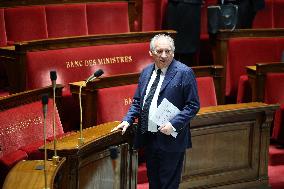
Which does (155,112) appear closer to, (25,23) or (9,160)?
(9,160)

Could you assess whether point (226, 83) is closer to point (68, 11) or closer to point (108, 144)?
point (68, 11)

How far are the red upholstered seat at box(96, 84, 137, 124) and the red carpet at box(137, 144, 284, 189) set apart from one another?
101 mm

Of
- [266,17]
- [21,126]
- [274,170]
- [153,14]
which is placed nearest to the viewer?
[21,126]

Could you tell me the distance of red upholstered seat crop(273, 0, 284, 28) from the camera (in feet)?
4.90

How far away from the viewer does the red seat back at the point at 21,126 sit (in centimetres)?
84

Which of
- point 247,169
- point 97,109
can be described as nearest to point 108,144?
point 97,109

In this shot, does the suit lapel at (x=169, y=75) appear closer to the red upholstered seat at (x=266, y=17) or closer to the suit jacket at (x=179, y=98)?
the suit jacket at (x=179, y=98)

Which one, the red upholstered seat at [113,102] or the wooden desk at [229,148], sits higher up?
the red upholstered seat at [113,102]

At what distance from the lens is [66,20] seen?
4.08 feet

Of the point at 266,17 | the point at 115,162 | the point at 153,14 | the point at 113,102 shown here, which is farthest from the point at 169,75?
the point at 266,17

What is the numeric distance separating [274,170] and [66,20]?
0.55 metres

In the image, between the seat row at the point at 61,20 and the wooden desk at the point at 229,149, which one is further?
the seat row at the point at 61,20

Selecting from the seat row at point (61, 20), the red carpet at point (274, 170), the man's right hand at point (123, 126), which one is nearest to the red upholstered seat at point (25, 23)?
the seat row at point (61, 20)

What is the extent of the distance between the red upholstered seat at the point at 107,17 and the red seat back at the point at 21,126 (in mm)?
408
